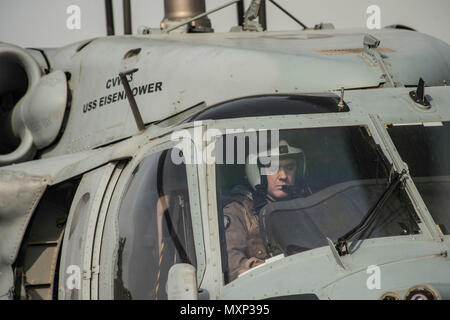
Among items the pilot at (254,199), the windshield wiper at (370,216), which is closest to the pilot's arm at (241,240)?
the pilot at (254,199)

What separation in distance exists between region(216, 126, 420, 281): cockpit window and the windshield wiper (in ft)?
0.09

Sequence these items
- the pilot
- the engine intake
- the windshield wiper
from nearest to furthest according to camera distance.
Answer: the windshield wiper → the pilot → the engine intake

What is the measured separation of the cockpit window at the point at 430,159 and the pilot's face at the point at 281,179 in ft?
2.06

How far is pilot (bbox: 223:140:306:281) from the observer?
4156mm

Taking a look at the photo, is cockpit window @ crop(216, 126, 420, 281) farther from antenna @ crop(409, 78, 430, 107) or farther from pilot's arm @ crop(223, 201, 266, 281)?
antenna @ crop(409, 78, 430, 107)

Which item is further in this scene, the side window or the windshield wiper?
the side window

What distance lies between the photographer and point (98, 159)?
546 centimetres

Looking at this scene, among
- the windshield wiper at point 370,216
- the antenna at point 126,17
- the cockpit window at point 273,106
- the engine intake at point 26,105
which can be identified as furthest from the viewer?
the antenna at point 126,17

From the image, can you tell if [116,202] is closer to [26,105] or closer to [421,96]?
[421,96]

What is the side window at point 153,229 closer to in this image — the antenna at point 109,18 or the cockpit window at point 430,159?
the cockpit window at point 430,159

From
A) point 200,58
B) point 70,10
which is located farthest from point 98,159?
point 70,10

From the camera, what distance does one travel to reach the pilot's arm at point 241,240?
4.12 meters

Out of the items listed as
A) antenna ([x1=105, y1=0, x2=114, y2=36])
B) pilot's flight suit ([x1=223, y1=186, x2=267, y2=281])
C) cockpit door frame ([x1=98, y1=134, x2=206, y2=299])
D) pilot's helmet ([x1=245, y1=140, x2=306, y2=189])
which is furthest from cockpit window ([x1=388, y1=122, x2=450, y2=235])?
antenna ([x1=105, y1=0, x2=114, y2=36])
